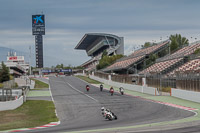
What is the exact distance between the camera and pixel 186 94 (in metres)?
34.7

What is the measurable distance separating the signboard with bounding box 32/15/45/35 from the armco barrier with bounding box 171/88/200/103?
329 ft

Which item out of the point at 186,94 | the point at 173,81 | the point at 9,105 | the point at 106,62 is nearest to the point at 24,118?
the point at 9,105

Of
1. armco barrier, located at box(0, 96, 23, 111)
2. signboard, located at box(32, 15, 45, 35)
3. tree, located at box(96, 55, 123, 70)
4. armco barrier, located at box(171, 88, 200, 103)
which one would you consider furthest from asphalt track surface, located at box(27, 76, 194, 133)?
signboard, located at box(32, 15, 45, 35)

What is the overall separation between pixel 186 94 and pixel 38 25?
106751 mm

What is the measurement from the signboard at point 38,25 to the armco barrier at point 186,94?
10031cm

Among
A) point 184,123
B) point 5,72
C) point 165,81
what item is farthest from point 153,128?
point 5,72

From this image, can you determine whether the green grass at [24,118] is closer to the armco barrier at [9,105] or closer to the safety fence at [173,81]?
the armco barrier at [9,105]

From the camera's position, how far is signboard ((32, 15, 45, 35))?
428 ft

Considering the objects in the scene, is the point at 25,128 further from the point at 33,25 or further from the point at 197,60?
the point at 33,25

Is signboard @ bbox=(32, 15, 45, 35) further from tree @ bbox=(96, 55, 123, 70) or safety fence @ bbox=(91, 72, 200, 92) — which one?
safety fence @ bbox=(91, 72, 200, 92)

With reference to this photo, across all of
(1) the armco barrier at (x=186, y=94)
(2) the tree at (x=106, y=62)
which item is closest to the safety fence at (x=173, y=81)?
(1) the armco barrier at (x=186, y=94)

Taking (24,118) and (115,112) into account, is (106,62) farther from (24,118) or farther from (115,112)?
(24,118)

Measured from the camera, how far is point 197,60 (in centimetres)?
5428

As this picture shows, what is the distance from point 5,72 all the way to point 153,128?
64.1m
